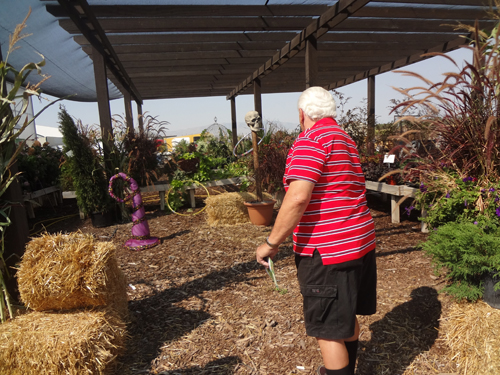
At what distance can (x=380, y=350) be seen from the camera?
220 centimetres

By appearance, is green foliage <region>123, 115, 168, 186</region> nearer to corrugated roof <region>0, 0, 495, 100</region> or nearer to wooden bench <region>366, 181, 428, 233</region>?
corrugated roof <region>0, 0, 495, 100</region>

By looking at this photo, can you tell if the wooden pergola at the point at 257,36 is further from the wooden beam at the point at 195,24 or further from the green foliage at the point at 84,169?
the green foliage at the point at 84,169

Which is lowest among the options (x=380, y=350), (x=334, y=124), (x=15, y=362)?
(x=380, y=350)

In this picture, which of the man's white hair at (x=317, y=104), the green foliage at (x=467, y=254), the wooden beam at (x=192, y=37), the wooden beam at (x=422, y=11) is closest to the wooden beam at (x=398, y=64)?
the wooden beam at (x=422, y=11)

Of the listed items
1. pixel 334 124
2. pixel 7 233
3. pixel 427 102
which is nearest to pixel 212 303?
pixel 7 233

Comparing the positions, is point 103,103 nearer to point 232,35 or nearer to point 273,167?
point 232,35

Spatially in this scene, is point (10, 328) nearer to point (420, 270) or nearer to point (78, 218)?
point (420, 270)

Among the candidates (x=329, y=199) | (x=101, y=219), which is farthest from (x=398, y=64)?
(x=329, y=199)

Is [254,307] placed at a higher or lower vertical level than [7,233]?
lower

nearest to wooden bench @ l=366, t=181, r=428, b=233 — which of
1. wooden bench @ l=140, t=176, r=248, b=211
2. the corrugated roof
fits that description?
the corrugated roof

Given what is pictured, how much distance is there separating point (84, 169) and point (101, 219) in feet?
2.90

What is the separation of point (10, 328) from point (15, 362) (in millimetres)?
195

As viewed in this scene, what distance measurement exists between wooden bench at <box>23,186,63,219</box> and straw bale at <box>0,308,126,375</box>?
4688 mm

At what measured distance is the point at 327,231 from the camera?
1538 millimetres
